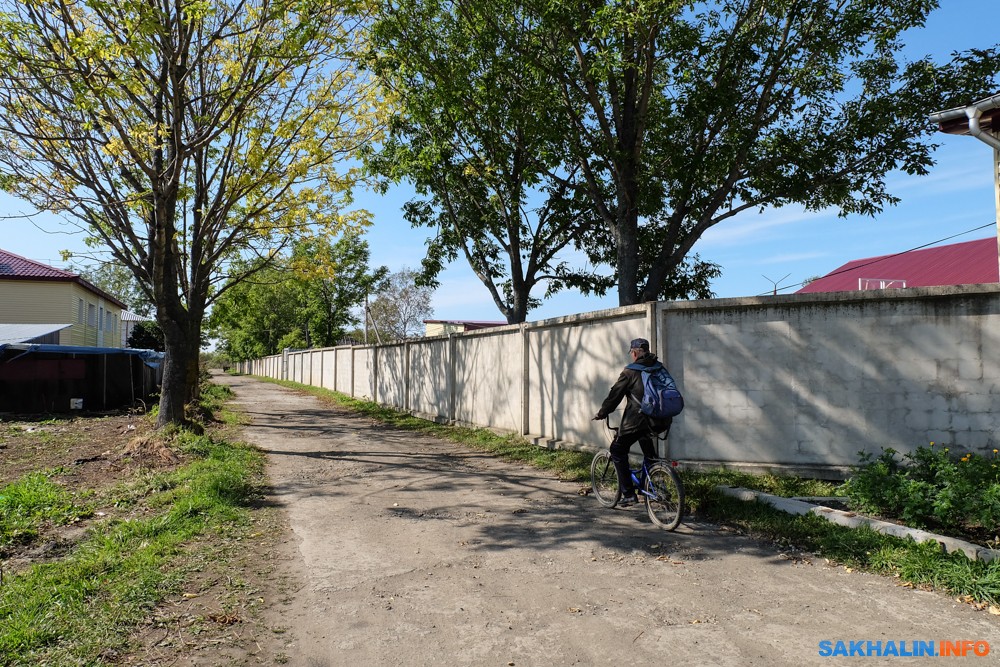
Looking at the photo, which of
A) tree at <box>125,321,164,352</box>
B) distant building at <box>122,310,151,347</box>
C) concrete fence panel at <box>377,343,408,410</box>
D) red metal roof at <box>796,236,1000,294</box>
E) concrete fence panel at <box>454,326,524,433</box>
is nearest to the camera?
concrete fence panel at <box>454,326,524,433</box>

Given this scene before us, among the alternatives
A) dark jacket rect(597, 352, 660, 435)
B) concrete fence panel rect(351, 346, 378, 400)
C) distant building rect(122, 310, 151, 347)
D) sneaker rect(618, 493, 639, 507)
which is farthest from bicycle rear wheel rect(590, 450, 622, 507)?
distant building rect(122, 310, 151, 347)

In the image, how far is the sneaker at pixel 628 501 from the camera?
635 centimetres

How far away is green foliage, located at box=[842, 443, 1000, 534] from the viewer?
4.87 meters

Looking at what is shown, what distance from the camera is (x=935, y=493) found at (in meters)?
5.25

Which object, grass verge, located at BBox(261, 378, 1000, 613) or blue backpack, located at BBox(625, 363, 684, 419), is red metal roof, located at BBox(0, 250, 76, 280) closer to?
grass verge, located at BBox(261, 378, 1000, 613)

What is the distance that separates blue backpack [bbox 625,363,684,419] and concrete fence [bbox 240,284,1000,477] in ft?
7.11

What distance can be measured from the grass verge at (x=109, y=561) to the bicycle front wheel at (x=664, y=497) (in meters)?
3.90

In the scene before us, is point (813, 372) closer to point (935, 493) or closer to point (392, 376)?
point (935, 493)

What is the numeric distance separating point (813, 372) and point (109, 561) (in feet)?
23.6

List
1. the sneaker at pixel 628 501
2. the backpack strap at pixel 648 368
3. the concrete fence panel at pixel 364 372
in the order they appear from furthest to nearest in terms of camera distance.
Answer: the concrete fence panel at pixel 364 372, the sneaker at pixel 628 501, the backpack strap at pixel 648 368

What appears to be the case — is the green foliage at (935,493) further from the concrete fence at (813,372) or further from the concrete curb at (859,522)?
the concrete fence at (813,372)

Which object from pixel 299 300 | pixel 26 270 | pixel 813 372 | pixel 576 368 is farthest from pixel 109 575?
pixel 299 300
